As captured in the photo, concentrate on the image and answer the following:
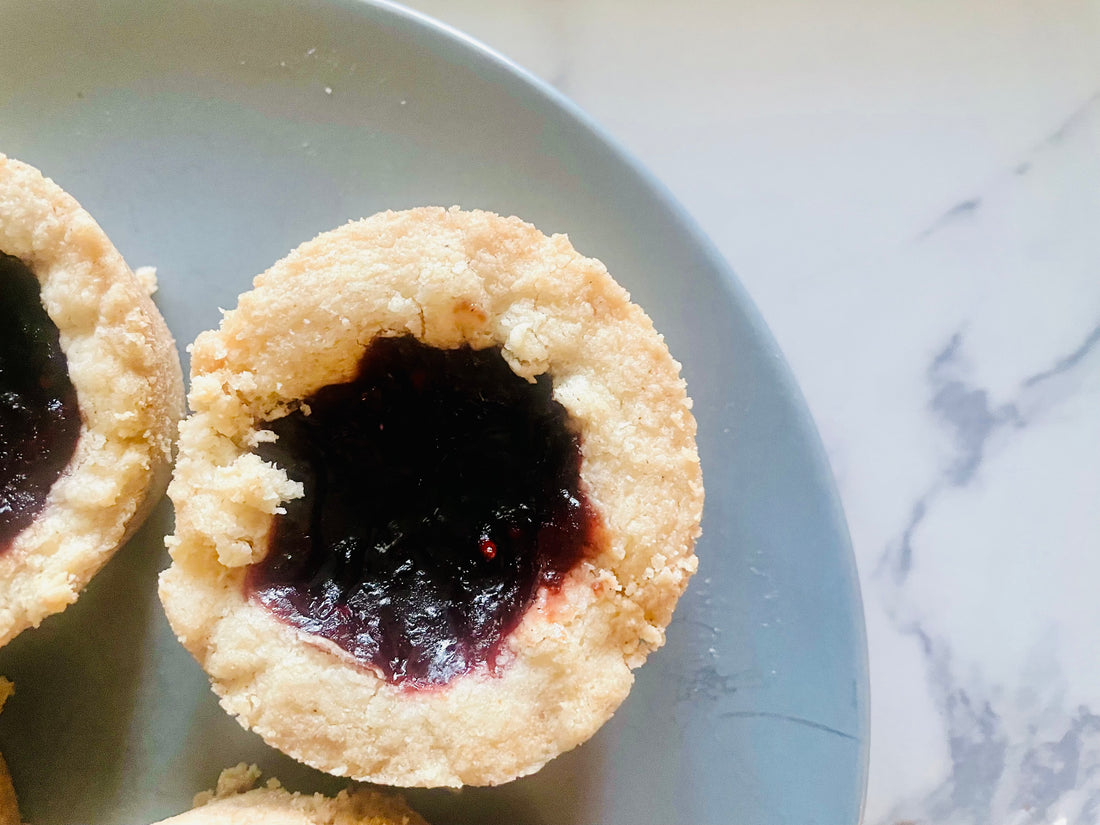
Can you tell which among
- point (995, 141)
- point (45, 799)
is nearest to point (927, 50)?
point (995, 141)

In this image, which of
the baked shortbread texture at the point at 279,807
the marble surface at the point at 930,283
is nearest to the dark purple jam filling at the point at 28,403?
the baked shortbread texture at the point at 279,807

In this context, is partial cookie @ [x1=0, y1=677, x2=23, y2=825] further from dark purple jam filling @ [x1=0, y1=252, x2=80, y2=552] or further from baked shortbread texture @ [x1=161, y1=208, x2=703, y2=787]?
baked shortbread texture @ [x1=161, y1=208, x2=703, y2=787]

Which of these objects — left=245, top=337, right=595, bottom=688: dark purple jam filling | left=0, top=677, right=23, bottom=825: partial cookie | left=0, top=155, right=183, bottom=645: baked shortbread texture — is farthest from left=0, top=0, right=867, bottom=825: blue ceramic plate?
left=245, top=337, right=595, bottom=688: dark purple jam filling

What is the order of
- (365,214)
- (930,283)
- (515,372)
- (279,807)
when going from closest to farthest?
1. (515,372)
2. (279,807)
3. (365,214)
4. (930,283)

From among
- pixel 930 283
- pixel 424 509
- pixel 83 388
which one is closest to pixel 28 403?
pixel 83 388

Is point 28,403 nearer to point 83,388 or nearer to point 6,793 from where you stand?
point 83,388

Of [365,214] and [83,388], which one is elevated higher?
[365,214]
